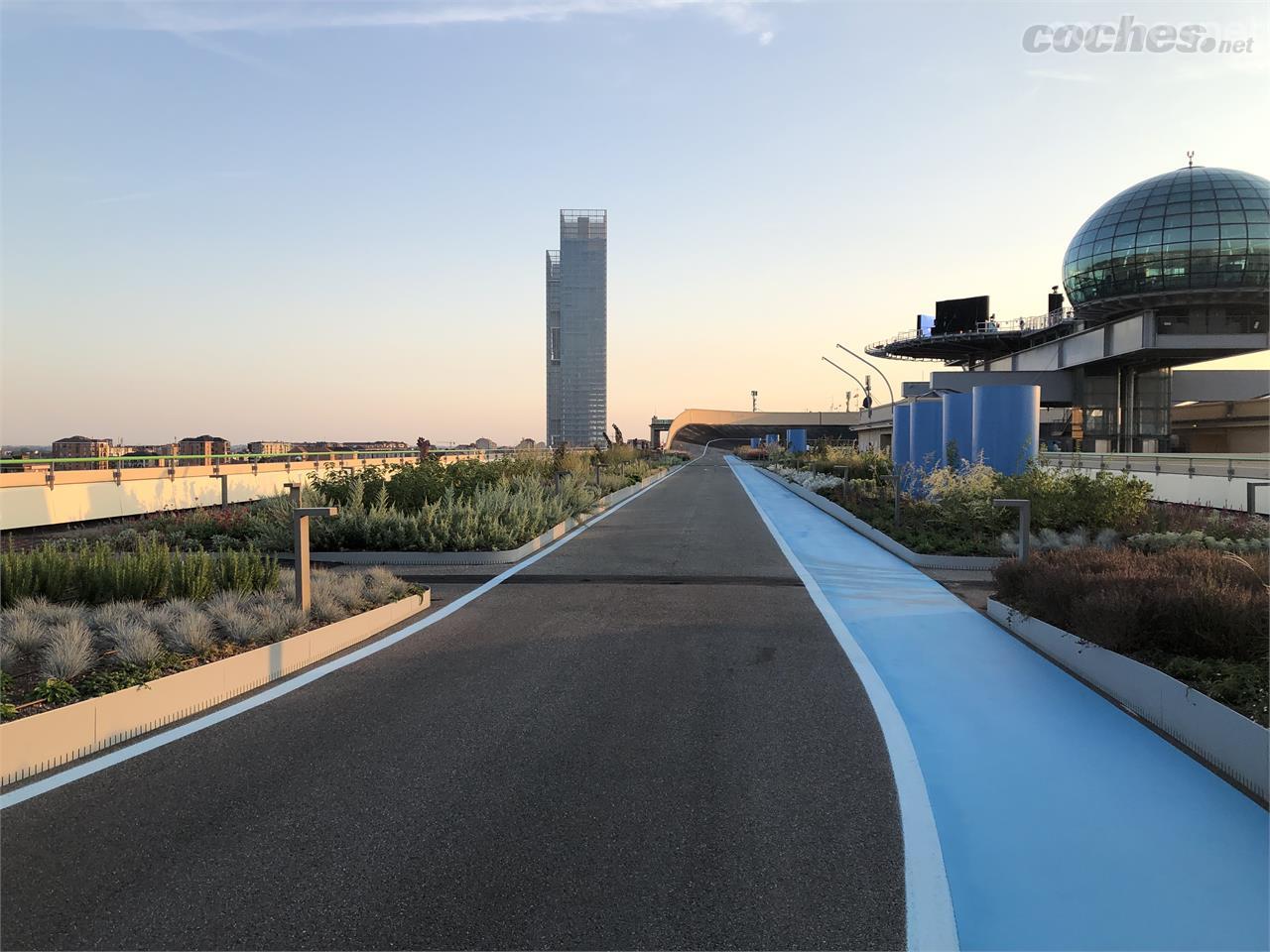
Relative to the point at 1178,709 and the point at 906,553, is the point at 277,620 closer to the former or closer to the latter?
the point at 1178,709

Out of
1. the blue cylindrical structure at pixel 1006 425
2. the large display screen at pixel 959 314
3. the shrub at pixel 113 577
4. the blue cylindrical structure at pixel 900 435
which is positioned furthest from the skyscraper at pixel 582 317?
the shrub at pixel 113 577

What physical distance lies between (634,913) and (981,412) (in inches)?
740

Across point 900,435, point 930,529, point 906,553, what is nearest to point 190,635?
point 906,553

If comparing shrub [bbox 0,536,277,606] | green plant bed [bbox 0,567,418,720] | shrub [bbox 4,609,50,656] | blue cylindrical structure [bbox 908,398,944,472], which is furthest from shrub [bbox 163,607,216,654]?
blue cylindrical structure [bbox 908,398,944,472]

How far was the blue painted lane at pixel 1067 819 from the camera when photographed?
2.88 metres

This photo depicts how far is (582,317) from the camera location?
156 metres

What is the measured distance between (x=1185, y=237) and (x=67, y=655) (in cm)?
6329

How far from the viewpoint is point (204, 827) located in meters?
3.51

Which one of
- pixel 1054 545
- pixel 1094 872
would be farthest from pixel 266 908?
pixel 1054 545

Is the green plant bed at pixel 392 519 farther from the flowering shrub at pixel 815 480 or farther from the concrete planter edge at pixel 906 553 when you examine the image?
the flowering shrub at pixel 815 480

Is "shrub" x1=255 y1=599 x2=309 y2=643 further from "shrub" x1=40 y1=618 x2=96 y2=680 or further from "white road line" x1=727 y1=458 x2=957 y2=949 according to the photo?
"white road line" x1=727 y1=458 x2=957 y2=949

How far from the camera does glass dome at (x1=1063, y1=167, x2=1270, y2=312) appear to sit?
49.6 meters

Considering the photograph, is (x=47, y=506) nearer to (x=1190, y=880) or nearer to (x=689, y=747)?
(x=689, y=747)

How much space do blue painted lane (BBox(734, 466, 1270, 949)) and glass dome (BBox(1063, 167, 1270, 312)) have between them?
57523 millimetres
